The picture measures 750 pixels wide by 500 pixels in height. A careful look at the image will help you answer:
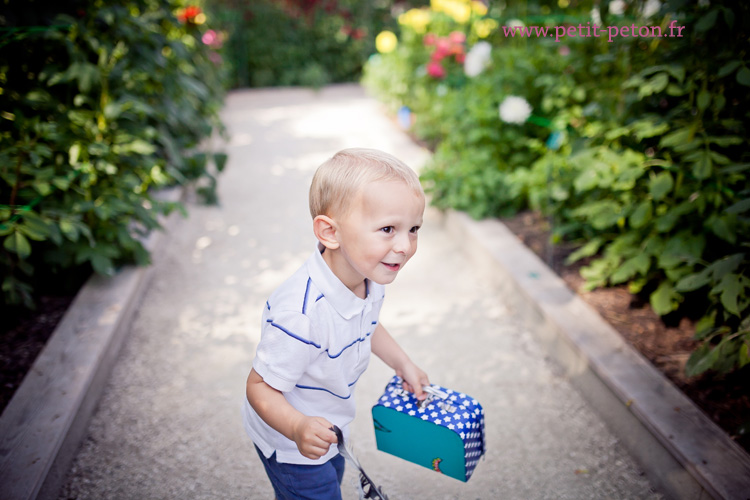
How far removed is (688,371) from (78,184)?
3.04 m

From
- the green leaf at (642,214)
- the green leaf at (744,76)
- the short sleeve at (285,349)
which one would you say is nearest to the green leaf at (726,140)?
the green leaf at (744,76)

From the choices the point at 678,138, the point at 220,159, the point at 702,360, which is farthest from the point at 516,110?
the point at 220,159

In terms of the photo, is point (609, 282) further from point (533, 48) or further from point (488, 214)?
point (533, 48)

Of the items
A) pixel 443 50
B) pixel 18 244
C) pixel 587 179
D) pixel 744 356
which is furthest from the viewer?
pixel 443 50

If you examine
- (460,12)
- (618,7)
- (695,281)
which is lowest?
(695,281)

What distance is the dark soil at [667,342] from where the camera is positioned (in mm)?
2178

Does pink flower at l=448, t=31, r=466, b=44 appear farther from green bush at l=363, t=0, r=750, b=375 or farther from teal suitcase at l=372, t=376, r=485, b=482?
teal suitcase at l=372, t=376, r=485, b=482

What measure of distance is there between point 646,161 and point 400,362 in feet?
5.81

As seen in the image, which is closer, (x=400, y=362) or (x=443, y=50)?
(x=400, y=362)

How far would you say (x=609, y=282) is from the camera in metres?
3.10

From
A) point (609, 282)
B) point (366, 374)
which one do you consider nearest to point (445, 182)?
point (609, 282)

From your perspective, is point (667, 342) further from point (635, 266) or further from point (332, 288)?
point (332, 288)

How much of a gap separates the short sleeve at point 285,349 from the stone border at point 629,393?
1.48m

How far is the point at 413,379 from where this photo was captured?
157cm
